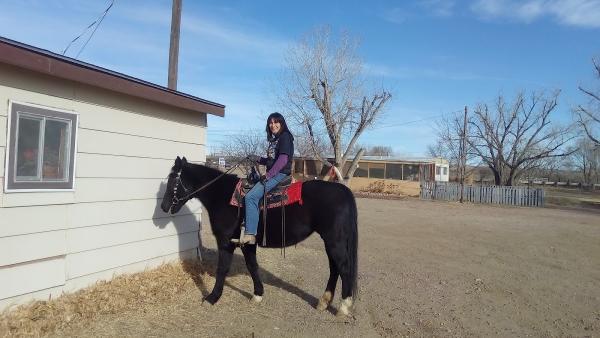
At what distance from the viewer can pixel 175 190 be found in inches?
235

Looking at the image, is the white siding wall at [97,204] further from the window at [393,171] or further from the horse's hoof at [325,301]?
the window at [393,171]

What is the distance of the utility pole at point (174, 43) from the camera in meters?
9.45

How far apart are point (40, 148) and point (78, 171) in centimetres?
62

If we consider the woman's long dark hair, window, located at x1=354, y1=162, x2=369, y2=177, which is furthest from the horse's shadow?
window, located at x1=354, y1=162, x2=369, y2=177

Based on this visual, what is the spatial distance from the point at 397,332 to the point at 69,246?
3.92 m

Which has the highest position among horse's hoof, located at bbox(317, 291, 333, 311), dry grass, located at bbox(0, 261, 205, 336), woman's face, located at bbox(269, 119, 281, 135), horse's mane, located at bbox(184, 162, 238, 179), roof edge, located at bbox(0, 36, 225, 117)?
roof edge, located at bbox(0, 36, 225, 117)

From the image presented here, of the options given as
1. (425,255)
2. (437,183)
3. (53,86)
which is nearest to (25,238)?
(53,86)

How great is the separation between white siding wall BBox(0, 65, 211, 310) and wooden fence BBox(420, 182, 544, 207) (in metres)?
28.4

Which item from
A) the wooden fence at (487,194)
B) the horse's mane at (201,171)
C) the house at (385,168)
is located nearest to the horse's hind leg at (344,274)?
the horse's mane at (201,171)

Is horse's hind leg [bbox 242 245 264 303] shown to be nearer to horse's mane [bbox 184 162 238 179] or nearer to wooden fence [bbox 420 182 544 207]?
horse's mane [bbox 184 162 238 179]

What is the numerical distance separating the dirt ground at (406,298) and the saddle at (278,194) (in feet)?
4.44

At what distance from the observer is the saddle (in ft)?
19.0

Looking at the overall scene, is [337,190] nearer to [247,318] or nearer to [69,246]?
[247,318]

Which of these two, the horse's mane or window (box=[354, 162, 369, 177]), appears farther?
window (box=[354, 162, 369, 177])
